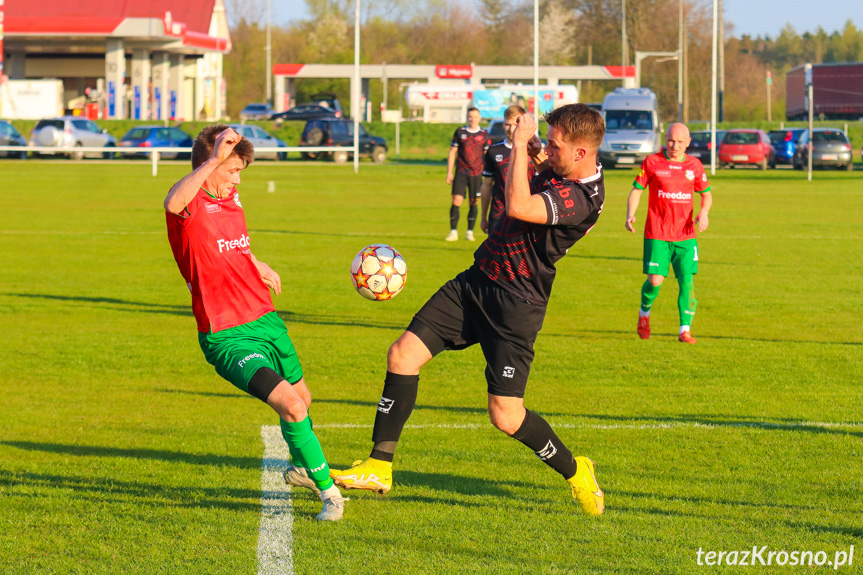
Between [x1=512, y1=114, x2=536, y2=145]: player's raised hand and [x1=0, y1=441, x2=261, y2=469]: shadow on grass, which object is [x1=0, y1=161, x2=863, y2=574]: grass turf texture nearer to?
[x1=0, y1=441, x2=261, y2=469]: shadow on grass

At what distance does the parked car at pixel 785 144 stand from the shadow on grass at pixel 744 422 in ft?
135

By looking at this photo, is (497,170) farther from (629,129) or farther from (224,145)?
(629,129)

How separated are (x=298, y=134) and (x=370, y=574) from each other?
176 feet

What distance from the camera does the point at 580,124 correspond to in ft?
16.3

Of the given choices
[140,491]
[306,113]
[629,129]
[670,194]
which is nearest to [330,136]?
[629,129]

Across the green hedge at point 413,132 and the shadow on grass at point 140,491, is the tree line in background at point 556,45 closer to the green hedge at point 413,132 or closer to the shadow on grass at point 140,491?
the green hedge at point 413,132

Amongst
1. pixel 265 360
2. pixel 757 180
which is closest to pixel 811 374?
pixel 265 360

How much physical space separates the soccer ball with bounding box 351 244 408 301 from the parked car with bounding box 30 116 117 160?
4391cm

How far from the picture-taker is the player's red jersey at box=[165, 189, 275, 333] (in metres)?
5.13

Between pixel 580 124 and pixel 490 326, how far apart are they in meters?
1.04

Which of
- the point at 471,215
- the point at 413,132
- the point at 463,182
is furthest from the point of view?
the point at 413,132

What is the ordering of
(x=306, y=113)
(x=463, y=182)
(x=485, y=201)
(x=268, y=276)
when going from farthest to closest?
(x=306, y=113)
(x=463, y=182)
(x=485, y=201)
(x=268, y=276)

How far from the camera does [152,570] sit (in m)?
4.47

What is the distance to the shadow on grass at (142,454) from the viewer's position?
621cm
